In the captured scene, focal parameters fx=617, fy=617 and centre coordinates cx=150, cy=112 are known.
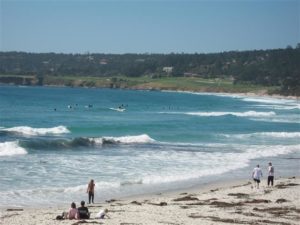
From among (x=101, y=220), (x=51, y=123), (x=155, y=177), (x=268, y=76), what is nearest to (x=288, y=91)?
(x=268, y=76)

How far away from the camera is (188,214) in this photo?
1975 centimetres

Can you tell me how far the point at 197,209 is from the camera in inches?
819

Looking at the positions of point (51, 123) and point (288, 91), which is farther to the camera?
point (288, 91)

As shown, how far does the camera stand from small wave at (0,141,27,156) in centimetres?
3609

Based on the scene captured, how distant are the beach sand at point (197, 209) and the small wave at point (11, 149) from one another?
45.7ft

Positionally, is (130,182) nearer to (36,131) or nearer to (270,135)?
(36,131)

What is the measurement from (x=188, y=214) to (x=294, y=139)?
32.7 meters

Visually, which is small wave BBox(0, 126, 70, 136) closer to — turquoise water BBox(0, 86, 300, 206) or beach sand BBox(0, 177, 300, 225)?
turquoise water BBox(0, 86, 300, 206)

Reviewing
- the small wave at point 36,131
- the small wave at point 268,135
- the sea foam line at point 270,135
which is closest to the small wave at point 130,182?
the small wave at point 36,131

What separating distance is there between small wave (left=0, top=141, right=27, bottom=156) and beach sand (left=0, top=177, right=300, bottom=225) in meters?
13.9

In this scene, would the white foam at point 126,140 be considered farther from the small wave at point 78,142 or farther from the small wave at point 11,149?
the small wave at point 11,149

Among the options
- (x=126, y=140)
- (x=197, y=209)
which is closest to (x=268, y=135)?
(x=126, y=140)

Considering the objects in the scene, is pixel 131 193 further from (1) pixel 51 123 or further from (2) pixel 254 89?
(2) pixel 254 89

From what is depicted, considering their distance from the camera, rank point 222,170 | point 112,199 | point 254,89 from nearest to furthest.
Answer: point 112,199 → point 222,170 → point 254,89
